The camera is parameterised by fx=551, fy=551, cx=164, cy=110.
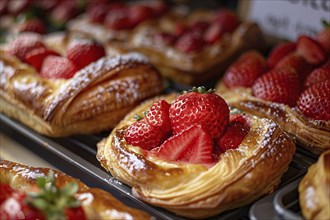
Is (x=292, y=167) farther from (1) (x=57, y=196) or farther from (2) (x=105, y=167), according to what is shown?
(1) (x=57, y=196)

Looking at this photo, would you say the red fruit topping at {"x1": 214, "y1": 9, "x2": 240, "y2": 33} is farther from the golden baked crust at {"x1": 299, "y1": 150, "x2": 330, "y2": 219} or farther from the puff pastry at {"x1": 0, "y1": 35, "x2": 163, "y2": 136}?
the golden baked crust at {"x1": 299, "y1": 150, "x2": 330, "y2": 219}

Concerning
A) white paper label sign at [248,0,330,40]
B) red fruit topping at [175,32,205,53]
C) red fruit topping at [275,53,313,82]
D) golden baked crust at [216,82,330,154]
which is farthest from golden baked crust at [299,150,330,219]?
red fruit topping at [175,32,205,53]

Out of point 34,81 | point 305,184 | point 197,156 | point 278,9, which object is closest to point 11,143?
point 34,81

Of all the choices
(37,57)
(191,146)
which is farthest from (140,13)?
(191,146)

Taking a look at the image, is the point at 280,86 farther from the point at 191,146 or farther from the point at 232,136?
the point at 191,146

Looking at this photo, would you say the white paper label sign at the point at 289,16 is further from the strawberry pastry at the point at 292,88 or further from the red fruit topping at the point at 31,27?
the red fruit topping at the point at 31,27
